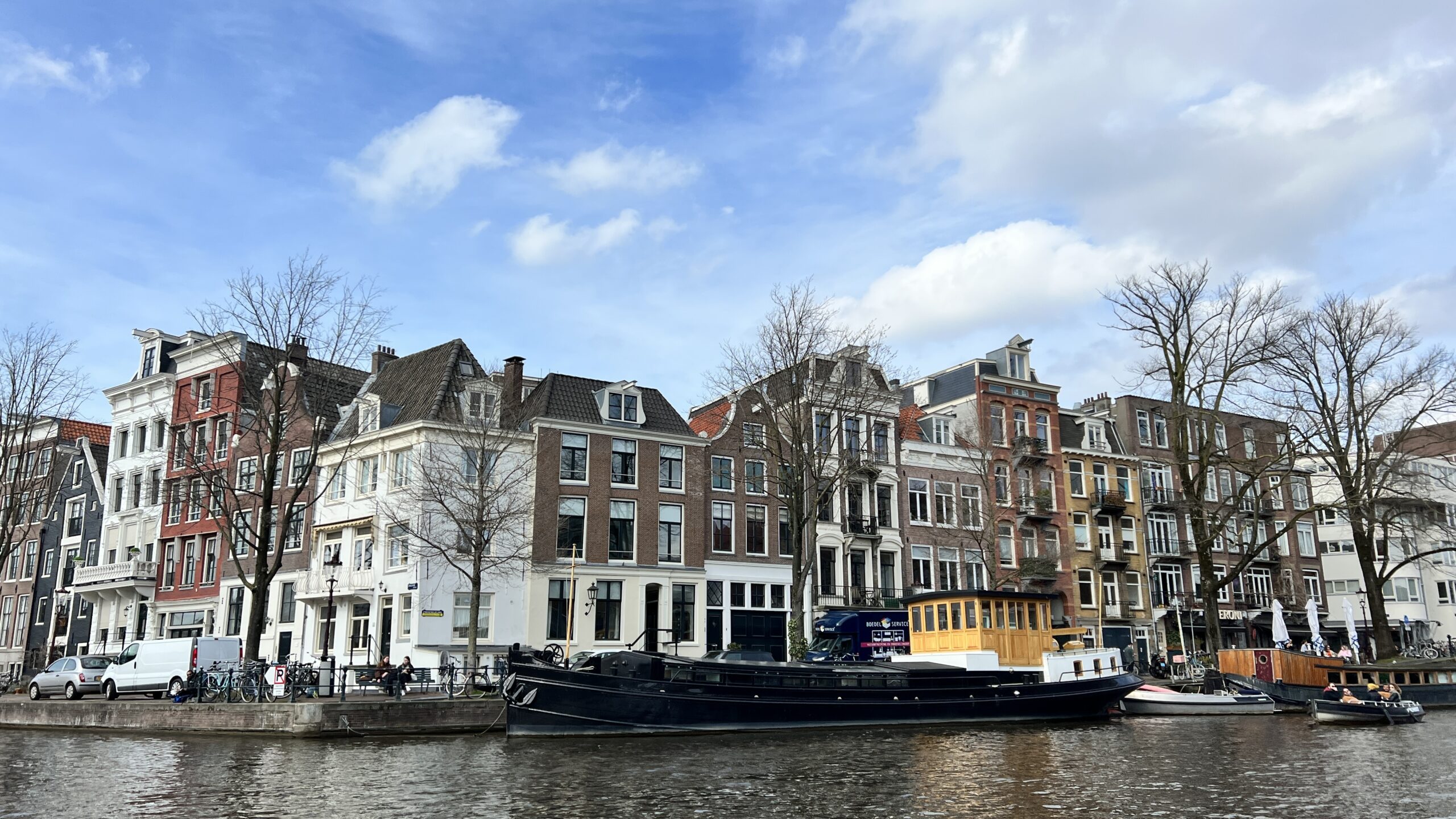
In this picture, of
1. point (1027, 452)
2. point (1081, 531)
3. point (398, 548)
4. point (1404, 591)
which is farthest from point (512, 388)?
point (1404, 591)

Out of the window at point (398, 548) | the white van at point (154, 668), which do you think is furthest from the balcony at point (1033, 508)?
the white van at point (154, 668)

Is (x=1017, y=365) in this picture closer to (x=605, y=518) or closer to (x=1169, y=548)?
(x=1169, y=548)

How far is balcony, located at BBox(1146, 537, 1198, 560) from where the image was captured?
6231cm

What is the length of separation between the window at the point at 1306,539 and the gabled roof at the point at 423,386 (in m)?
50.9

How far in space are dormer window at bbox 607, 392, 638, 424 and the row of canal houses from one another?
0.10 meters

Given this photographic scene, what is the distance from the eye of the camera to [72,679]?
128 feet

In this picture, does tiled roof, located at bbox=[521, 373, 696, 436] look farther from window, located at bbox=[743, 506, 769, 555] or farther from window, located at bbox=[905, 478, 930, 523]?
window, located at bbox=[905, 478, 930, 523]

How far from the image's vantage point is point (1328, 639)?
66.9 m

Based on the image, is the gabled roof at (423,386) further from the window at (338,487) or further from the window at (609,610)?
the window at (609,610)

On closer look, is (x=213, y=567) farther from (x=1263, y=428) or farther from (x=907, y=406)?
(x=1263, y=428)

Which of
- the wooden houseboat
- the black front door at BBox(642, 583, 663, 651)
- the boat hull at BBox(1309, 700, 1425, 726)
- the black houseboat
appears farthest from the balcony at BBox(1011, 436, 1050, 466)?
the boat hull at BBox(1309, 700, 1425, 726)

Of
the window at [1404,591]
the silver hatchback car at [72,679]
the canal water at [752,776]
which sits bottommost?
the canal water at [752,776]

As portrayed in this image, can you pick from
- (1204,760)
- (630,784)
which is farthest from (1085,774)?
(630,784)

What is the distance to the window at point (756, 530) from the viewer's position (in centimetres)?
5097
